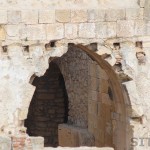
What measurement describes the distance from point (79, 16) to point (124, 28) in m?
0.83

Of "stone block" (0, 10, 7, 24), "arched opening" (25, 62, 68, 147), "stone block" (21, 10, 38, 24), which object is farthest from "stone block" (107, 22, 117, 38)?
"arched opening" (25, 62, 68, 147)

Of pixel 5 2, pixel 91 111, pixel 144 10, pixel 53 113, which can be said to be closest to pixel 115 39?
pixel 144 10

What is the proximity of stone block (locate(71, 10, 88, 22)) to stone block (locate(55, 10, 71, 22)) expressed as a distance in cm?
7

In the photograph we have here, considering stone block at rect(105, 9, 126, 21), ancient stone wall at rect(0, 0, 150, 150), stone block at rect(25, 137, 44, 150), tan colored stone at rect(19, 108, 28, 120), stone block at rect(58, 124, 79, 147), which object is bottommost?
stone block at rect(58, 124, 79, 147)

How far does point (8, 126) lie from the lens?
18.8m

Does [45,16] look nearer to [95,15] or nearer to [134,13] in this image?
[95,15]

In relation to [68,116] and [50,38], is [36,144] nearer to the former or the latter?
[50,38]

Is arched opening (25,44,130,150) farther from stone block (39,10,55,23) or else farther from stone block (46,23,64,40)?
stone block (39,10,55,23)

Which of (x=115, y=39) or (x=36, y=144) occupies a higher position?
(x=115, y=39)

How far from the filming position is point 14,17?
61.6 ft

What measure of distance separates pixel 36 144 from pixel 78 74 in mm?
4699

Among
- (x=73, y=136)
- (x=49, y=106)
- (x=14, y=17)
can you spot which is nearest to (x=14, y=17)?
(x=14, y=17)

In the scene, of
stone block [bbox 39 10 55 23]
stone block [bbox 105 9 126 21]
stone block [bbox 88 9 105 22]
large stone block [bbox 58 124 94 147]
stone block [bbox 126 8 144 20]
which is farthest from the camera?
large stone block [bbox 58 124 94 147]

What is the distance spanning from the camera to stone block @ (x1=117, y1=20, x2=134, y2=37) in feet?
64.1
